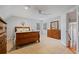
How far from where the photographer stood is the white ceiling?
8.01 feet

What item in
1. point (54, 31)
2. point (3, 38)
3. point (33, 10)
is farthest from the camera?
point (54, 31)

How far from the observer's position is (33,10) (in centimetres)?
256

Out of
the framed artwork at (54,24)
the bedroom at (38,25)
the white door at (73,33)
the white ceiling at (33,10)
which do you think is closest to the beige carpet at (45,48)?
the bedroom at (38,25)

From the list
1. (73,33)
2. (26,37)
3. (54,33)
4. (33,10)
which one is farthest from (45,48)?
→ (33,10)

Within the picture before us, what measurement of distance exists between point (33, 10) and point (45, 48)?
3.08 feet

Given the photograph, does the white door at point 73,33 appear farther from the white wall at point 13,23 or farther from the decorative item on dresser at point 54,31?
the white wall at point 13,23

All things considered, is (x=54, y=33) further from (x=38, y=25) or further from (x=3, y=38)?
(x=3, y=38)

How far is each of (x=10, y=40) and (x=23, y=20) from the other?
54cm

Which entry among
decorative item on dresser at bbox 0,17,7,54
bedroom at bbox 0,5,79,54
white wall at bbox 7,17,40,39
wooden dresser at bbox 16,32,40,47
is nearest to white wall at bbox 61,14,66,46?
bedroom at bbox 0,5,79,54

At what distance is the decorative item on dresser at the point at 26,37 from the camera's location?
2.62 meters

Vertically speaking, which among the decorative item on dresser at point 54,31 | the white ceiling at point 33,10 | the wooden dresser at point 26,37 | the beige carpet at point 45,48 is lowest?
the beige carpet at point 45,48

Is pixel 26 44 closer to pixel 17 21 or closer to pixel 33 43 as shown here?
pixel 33 43

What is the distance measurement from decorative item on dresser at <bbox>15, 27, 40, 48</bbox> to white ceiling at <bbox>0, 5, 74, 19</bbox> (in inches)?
13.9
